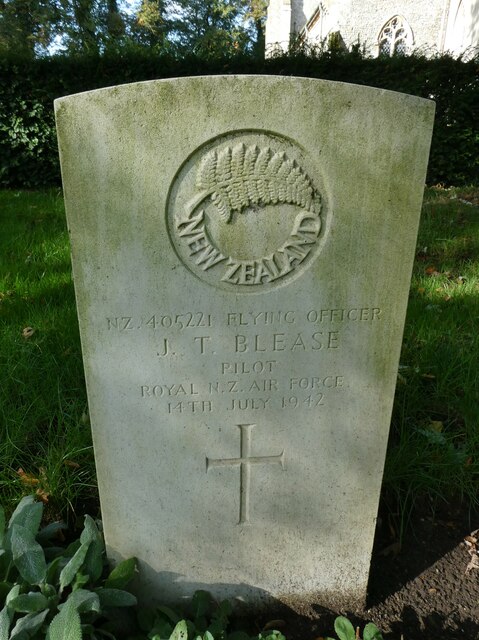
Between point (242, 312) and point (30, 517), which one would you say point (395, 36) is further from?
point (30, 517)

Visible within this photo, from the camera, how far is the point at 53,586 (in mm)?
1587

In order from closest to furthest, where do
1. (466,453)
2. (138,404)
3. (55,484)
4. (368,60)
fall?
1. (138,404)
2. (55,484)
3. (466,453)
4. (368,60)

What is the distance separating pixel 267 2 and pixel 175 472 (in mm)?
35645

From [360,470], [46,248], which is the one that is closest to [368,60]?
[46,248]

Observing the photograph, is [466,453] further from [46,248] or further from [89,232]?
[46,248]

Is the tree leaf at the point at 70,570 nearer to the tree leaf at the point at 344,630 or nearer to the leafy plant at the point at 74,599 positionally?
the leafy plant at the point at 74,599

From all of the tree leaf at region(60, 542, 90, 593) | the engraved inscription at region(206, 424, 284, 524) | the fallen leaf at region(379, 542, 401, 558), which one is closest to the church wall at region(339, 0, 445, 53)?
the fallen leaf at region(379, 542, 401, 558)

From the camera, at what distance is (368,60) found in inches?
326

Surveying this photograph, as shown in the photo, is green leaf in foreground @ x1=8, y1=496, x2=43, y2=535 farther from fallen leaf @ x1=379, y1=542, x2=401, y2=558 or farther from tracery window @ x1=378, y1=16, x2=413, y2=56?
tracery window @ x1=378, y1=16, x2=413, y2=56

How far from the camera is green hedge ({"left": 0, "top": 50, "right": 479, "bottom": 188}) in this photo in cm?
735

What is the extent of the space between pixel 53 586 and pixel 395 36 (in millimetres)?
20846

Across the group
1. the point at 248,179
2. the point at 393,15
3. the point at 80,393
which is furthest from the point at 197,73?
the point at 393,15

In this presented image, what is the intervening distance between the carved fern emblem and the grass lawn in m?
1.02

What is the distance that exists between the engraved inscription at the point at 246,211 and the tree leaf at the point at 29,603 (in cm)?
106
